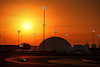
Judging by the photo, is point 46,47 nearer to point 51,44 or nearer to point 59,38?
point 51,44

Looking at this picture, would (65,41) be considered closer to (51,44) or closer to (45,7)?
(51,44)

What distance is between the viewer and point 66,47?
11356cm

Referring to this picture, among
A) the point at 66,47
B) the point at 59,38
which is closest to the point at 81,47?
the point at 66,47

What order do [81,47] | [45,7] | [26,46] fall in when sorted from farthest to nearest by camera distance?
[26,46] → [81,47] → [45,7]

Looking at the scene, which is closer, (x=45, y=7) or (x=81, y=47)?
(x=45, y=7)

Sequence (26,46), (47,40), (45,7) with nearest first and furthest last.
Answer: (45,7) < (47,40) < (26,46)

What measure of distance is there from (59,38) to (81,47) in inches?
638

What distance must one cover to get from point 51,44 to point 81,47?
16.3 meters

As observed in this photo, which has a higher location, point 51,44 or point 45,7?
point 45,7

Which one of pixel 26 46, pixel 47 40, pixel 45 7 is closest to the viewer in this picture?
pixel 45 7

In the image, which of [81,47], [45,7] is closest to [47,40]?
[81,47]

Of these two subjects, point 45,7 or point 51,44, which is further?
point 51,44

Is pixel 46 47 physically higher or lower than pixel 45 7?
lower

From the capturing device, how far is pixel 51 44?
11450cm
